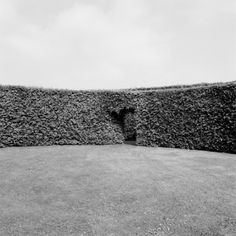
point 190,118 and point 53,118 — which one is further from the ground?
point 53,118

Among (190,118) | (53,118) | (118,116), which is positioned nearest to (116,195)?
(190,118)

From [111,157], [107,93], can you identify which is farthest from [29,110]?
[111,157]

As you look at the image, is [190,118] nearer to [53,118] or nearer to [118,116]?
[118,116]

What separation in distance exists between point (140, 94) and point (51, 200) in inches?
467

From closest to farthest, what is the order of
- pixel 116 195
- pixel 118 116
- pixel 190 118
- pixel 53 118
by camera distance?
pixel 116 195, pixel 190 118, pixel 53 118, pixel 118 116

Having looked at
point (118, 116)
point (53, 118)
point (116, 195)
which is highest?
point (53, 118)

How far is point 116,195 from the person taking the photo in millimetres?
8852

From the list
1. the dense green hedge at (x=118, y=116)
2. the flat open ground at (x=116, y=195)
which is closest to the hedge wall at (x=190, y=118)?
the dense green hedge at (x=118, y=116)

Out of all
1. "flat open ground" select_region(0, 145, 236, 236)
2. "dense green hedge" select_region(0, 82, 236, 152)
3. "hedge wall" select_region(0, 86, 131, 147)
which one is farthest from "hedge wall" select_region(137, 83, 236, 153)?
"hedge wall" select_region(0, 86, 131, 147)

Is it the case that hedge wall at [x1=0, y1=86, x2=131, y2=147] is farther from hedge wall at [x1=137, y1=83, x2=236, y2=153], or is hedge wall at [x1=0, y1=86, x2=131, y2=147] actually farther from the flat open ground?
the flat open ground

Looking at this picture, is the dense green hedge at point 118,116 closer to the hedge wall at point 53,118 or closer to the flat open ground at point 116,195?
the hedge wall at point 53,118

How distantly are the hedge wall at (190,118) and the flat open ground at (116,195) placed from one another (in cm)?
240

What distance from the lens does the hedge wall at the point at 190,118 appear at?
51.2 feet

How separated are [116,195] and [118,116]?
11587 mm
